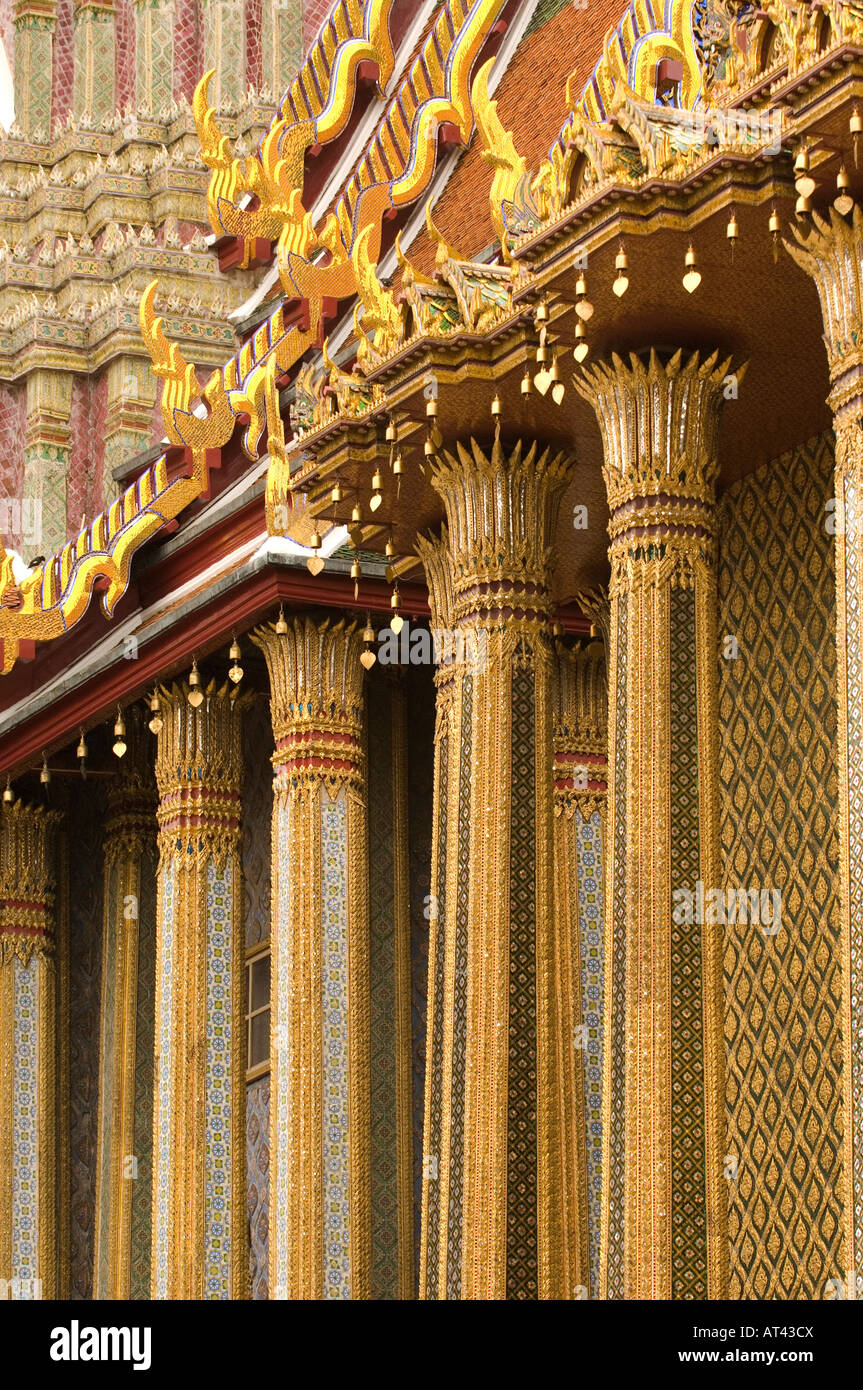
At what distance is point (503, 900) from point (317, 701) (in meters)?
3.46

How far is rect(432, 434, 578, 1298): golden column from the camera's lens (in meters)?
13.9

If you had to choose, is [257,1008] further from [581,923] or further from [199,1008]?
[581,923]

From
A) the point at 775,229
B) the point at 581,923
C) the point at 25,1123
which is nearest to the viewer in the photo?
the point at 775,229

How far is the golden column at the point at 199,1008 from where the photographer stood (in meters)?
17.9

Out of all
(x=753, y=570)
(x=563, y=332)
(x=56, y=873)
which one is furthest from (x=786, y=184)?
(x=56, y=873)

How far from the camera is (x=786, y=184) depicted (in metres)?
12.3

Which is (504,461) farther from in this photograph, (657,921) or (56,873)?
(56,873)

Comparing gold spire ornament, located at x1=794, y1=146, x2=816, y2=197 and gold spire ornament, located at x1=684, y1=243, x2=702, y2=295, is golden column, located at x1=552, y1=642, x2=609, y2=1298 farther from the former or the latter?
gold spire ornament, located at x1=794, y1=146, x2=816, y2=197

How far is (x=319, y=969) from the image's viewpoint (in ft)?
55.7

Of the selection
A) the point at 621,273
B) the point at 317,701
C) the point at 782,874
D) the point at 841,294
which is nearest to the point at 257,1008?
the point at 317,701

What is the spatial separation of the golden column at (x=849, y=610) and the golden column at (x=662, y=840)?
0.76 m

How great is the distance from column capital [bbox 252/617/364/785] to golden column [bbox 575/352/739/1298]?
404 centimetres

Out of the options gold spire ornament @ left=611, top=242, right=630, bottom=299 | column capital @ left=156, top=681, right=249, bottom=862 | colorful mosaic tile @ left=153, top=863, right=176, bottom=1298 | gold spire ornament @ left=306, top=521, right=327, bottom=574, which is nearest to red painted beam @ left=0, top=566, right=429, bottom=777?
column capital @ left=156, top=681, right=249, bottom=862
